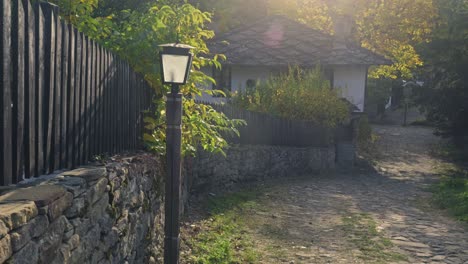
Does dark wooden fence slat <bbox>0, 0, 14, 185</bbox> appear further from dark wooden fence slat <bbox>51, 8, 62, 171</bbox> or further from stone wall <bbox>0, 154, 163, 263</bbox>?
dark wooden fence slat <bbox>51, 8, 62, 171</bbox>

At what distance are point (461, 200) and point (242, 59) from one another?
11652 mm

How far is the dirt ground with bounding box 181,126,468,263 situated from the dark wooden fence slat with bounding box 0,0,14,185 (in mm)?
4323

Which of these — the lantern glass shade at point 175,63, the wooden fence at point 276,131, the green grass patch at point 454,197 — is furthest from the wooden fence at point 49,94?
the green grass patch at point 454,197

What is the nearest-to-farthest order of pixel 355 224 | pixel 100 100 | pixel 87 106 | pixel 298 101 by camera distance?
1. pixel 87 106
2. pixel 100 100
3. pixel 355 224
4. pixel 298 101

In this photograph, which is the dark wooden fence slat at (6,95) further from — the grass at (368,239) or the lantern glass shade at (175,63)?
the grass at (368,239)

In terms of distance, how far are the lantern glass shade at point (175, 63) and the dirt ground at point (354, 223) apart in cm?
329

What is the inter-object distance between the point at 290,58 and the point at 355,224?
12567mm

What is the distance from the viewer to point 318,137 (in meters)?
15.1

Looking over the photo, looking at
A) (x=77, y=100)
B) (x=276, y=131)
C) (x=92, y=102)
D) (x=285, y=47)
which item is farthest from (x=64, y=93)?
(x=285, y=47)

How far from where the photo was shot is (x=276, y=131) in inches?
543

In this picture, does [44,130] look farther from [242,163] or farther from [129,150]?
[242,163]

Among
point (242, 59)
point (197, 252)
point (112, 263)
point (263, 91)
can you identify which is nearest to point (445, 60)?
point (263, 91)

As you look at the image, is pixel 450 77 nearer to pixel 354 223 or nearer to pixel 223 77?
pixel 223 77

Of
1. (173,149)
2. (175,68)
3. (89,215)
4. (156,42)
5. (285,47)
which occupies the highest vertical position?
(285,47)
